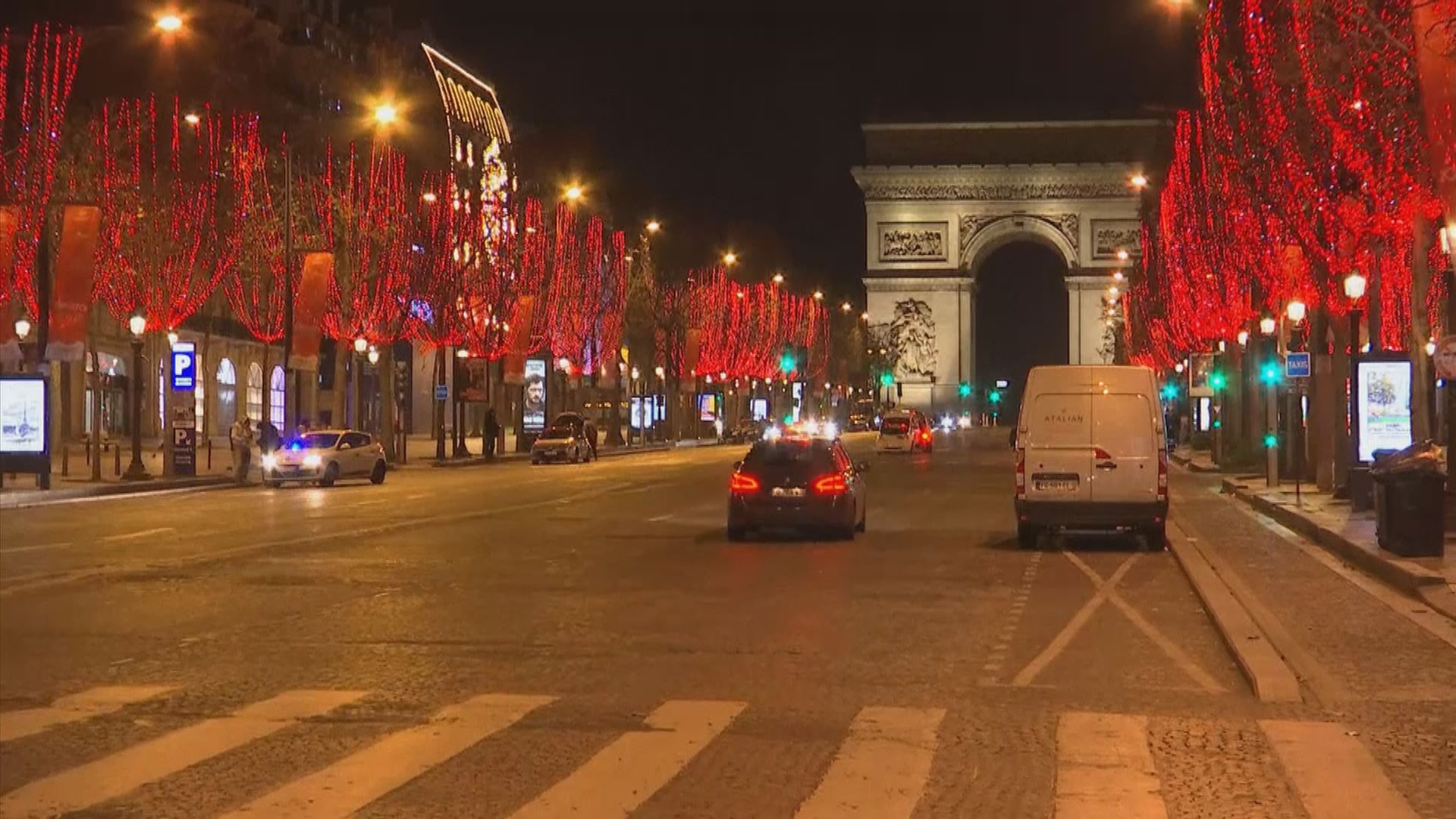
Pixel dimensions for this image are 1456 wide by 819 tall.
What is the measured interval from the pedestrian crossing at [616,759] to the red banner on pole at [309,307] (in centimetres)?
3756

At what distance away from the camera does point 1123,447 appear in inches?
918

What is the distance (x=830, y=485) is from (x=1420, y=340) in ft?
31.4

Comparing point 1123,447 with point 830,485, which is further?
point 830,485

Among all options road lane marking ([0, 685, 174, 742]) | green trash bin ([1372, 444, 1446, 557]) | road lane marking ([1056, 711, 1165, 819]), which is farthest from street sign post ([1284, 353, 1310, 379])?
road lane marking ([0, 685, 174, 742])

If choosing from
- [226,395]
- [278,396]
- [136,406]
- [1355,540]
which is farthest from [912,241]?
[1355,540]

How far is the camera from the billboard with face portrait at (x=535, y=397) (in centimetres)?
7331

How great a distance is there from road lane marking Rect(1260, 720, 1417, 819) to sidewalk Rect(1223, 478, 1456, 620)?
6481 millimetres

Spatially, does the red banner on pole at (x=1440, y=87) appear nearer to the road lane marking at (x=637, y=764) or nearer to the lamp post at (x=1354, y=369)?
the lamp post at (x=1354, y=369)

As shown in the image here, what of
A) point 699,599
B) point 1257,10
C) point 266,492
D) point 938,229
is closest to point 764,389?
point 938,229

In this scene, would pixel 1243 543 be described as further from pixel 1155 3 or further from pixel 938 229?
pixel 938 229

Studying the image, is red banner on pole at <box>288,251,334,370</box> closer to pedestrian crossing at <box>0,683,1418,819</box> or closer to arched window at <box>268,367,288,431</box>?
arched window at <box>268,367,288,431</box>

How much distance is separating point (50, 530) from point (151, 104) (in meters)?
26.8

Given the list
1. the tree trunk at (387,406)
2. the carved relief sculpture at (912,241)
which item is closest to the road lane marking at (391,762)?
the tree trunk at (387,406)

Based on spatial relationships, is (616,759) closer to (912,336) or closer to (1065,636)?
(1065,636)
